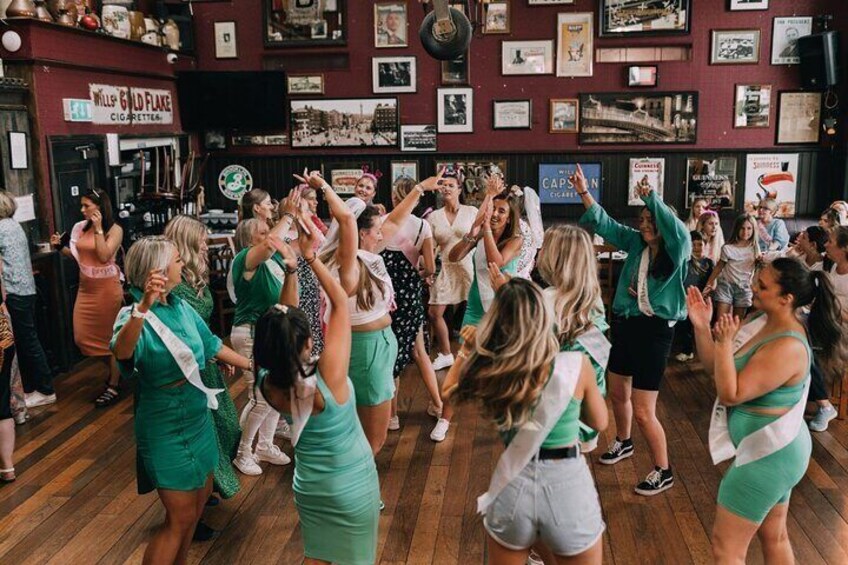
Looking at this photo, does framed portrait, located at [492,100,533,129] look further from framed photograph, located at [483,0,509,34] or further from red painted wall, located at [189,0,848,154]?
framed photograph, located at [483,0,509,34]

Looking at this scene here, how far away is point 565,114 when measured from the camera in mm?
8305

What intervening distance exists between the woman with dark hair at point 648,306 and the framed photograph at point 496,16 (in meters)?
4.78

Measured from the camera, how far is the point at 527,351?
212 centimetres

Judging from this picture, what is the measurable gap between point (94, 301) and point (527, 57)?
16.3 ft

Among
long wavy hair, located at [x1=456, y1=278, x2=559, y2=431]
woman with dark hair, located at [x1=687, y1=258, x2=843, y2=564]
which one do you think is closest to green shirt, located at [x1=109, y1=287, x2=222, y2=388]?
long wavy hair, located at [x1=456, y1=278, x2=559, y2=431]

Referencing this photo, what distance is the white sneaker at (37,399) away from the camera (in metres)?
5.36

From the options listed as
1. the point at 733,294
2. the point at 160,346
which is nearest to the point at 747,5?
the point at 733,294

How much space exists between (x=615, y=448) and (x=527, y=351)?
241cm

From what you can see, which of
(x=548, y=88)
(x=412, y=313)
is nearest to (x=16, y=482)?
(x=412, y=313)

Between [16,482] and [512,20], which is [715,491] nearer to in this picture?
[16,482]

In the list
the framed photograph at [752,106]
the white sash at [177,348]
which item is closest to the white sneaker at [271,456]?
the white sash at [177,348]

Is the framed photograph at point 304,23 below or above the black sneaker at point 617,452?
above

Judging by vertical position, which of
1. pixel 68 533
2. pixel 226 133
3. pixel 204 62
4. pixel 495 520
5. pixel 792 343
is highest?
pixel 204 62

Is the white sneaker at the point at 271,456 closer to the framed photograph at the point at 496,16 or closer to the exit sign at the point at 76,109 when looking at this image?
the exit sign at the point at 76,109
